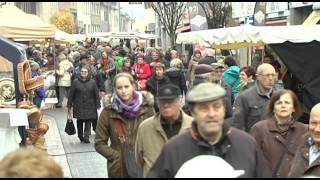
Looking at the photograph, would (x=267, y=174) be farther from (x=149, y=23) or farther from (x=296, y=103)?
(x=149, y=23)

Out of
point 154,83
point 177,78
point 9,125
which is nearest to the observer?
point 9,125

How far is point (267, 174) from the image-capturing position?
300cm

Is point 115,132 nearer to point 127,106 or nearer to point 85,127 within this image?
point 127,106

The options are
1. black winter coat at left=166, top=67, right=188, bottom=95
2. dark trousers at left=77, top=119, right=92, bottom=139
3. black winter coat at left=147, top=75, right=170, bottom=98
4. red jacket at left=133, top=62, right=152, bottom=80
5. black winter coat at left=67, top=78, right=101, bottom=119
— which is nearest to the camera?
black winter coat at left=147, top=75, right=170, bottom=98

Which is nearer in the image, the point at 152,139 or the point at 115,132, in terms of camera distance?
the point at 152,139

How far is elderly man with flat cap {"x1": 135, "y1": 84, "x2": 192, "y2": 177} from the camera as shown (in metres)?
4.27

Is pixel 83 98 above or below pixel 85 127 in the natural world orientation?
above

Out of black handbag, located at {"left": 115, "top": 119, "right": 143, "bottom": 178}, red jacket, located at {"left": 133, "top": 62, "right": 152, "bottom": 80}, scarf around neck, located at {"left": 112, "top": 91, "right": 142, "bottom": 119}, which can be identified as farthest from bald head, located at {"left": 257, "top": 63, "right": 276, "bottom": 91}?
red jacket, located at {"left": 133, "top": 62, "right": 152, "bottom": 80}

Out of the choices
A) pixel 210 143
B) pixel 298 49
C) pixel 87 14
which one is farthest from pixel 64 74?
pixel 87 14

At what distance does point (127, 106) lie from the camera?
4965 millimetres

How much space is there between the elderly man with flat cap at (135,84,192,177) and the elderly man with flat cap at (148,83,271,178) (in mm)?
1257

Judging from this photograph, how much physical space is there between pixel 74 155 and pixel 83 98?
1.52m

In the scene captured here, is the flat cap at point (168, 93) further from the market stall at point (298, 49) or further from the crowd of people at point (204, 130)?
the market stall at point (298, 49)

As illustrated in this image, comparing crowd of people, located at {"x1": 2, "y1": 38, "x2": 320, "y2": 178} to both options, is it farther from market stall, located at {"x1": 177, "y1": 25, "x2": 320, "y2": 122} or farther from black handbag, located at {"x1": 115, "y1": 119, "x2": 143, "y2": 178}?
market stall, located at {"x1": 177, "y1": 25, "x2": 320, "y2": 122}
